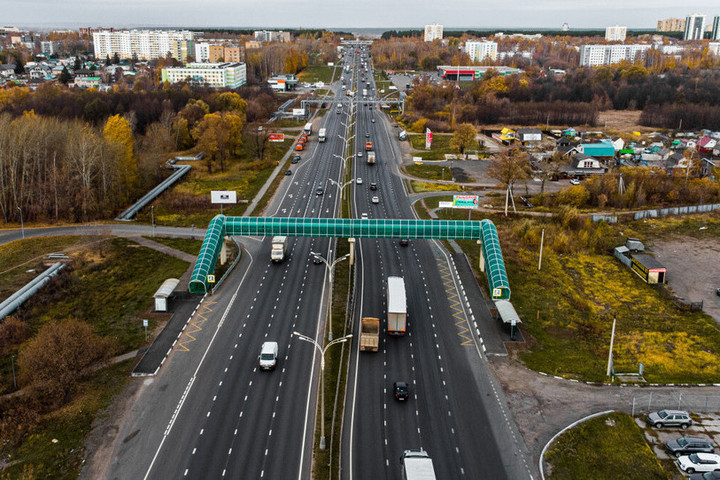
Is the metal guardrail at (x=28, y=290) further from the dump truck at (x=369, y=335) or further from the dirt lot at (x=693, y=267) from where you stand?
the dirt lot at (x=693, y=267)

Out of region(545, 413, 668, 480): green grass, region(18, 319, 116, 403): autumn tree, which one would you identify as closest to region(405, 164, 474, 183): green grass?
region(545, 413, 668, 480): green grass

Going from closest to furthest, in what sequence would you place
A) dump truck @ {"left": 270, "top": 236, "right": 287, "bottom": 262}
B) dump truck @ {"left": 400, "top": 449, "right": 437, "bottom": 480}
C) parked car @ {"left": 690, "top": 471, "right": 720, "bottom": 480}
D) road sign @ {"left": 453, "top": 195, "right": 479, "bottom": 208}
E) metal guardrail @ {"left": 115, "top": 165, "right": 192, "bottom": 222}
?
1. dump truck @ {"left": 400, "top": 449, "right": 437, "bottom": 480}
2. parked car @ {"left": 690, "top": 471, "right": 720, "bottom": 480}
3. dump truck @ {"left": 270, "top": 236, "right": 287, "bottom": 262}
4. road sign @ {"left": 453, "top": 195, "right": 479, "bottom": 208}
5. metal guardrail @ {"left": 115, "top": 165, "right": 192, "bottom": 222}

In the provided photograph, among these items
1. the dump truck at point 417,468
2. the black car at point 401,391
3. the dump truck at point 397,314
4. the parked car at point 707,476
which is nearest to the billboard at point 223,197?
the dump truck at point 397,314

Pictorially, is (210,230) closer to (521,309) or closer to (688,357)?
(521,309)

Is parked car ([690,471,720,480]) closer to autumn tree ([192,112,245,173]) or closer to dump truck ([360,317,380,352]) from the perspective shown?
dump truck ([360,317,380,352])

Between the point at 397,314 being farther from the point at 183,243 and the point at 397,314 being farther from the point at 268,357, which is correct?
the point at 183,243

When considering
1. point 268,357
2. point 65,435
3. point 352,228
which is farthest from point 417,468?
point 352,228
